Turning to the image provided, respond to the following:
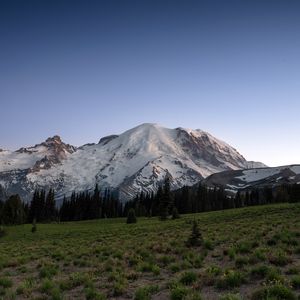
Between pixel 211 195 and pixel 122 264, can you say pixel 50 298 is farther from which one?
pixel 211 195

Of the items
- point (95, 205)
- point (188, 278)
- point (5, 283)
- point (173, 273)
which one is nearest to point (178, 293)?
point (188, 278)

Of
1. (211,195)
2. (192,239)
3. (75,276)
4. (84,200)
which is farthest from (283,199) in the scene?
(75,276)

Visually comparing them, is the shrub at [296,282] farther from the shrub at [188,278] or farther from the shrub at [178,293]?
the shrub at [188,278]

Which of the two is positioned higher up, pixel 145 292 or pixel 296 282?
pixel 296 282

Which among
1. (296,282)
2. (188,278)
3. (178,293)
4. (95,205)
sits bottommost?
(178,293)

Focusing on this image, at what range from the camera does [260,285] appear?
14461mm

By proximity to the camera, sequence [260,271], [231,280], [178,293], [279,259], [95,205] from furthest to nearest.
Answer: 1. [95,205]
2. [279,259]
3. [260,271]
4. [231,280]
5. [178,293]

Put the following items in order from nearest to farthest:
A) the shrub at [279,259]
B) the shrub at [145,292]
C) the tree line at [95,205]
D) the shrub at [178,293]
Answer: the shrub at [178,293]
the shrub at [145,292]
the shrub at [279,259]
the tree line at [95,205]

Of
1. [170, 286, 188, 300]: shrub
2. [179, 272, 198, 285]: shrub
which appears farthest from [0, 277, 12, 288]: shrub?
[170, 286, 188, 300]: shrub

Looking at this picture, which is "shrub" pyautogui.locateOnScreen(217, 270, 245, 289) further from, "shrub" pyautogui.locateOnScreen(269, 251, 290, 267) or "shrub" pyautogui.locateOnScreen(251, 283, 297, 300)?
"shrub" pyautogui.locateOnScreen(269, 251, 290, 267)

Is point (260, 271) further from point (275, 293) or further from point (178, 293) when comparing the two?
point (178, 293)

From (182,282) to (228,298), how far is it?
3.74 meters

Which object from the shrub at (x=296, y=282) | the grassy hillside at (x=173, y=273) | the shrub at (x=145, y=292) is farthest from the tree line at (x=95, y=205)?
the shrub at (x=145, y=292)

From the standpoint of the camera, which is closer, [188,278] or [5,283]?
[188,278]
